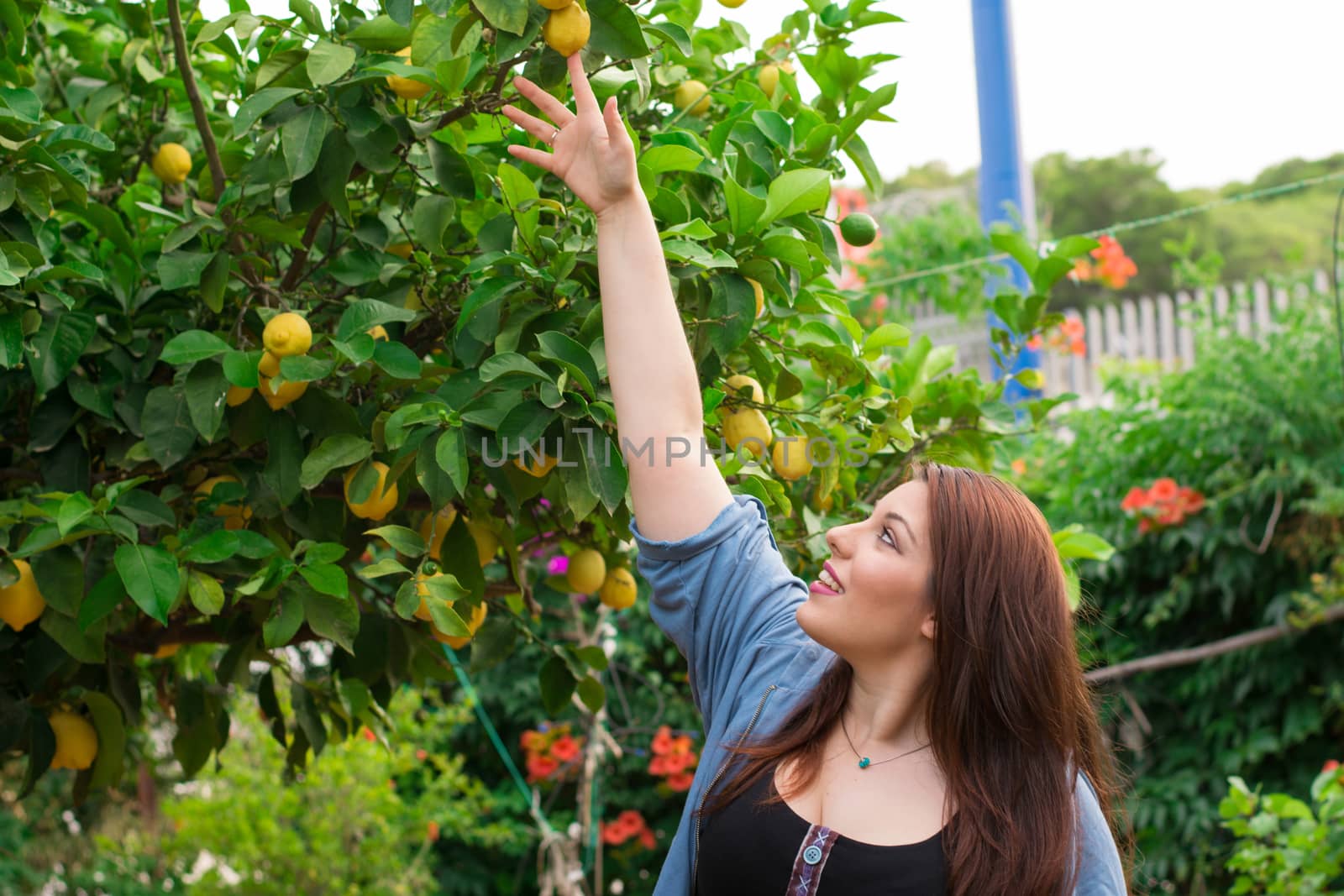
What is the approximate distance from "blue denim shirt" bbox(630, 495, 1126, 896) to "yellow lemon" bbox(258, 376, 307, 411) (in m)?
0.40

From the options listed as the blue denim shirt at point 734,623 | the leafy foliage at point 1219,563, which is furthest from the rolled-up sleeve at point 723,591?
the leafy foliage at point 1219,563

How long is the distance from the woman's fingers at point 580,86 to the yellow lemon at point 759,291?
0.27 metres

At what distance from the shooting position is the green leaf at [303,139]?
1275mm

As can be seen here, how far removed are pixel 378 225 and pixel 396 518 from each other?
0.36 meters

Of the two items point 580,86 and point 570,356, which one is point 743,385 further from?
point 580,86

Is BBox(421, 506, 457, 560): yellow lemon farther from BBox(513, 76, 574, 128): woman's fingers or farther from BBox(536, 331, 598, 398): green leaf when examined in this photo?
BBox(513, 76, 574, 128): woman's fingers

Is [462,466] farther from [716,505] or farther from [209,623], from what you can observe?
[209,623]

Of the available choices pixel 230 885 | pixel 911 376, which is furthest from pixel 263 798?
pixel 911 376

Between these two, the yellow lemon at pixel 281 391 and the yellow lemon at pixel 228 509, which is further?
the yellow lemon at pixel 228 509

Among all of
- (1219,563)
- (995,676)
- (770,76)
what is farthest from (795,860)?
(1219,563)

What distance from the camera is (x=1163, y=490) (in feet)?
11.4

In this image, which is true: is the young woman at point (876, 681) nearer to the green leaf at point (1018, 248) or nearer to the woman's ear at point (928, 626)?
Answer: the woman's ear at point (928, 626)

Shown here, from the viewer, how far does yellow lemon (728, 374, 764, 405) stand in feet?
4.91

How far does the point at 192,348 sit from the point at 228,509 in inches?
9.4
